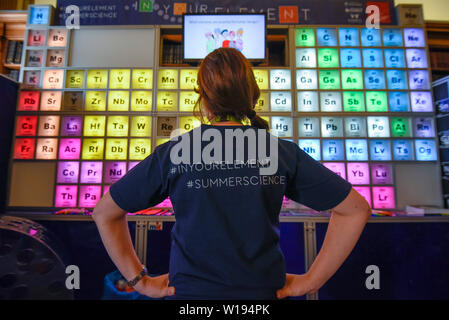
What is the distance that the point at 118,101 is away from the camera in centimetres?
234

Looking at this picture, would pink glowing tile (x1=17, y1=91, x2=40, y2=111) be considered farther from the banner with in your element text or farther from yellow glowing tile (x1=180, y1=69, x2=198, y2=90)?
yellow glowing tile (x1=180, y1=69, x2=198, y2=90)

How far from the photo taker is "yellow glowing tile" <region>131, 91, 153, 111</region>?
2.35 m

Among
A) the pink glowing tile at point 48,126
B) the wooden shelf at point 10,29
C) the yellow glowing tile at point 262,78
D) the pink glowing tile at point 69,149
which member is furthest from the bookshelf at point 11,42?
the yellow glowing tile at point 262,78

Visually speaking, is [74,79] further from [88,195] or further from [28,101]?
[88,195]

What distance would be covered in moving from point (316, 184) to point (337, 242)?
0.80 ft

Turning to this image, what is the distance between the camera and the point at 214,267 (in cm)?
63

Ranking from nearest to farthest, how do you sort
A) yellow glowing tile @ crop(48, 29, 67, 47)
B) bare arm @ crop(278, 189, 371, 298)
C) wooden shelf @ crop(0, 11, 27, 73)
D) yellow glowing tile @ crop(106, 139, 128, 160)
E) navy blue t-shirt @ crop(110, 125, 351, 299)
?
navy blue t-shirt @ crop(110, 125, 351, 299) < bare arm @ crop(278, 189, 371, 298) < yellow glowing tile @ crop(106, 139, 128, 160) < yellow glowing tile @ crop(48, 29, 67, 47) < wooden shelf @ crop(0, 11, 27, 73)

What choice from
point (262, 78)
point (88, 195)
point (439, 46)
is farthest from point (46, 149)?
point (439, 46)

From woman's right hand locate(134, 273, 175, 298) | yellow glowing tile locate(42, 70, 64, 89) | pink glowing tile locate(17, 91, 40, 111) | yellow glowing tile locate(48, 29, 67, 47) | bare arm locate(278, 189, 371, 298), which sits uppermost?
yellow glowing tile locate(48, 29, 67, 47)

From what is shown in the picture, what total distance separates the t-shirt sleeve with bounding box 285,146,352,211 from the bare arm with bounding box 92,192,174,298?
0.56m

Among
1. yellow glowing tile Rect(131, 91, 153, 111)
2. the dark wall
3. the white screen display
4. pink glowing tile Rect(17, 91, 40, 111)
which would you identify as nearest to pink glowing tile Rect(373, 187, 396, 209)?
the white screen display

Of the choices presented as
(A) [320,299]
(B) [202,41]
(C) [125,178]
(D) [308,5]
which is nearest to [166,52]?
(B) [202,41]
